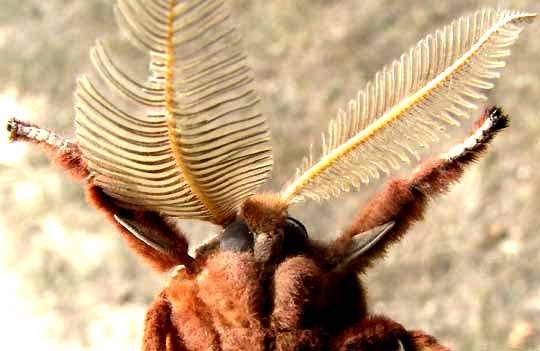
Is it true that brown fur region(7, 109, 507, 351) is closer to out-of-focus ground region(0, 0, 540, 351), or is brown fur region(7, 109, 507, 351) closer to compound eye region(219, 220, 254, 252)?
compound eye region(219, 220, 254, 252)

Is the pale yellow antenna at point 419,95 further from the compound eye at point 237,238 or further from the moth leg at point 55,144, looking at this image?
the moth leg at point 55,144

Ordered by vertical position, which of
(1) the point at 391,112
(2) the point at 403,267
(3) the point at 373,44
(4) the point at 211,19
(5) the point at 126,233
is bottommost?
(2) the point at 403,267

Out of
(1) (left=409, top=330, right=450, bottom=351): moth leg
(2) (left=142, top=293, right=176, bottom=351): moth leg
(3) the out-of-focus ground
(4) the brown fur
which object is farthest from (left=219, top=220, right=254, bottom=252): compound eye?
(3) the out-of-focus ground

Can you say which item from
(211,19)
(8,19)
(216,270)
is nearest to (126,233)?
(216,270)

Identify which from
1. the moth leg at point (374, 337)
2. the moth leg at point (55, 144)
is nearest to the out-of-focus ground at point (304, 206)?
the moth leg at point (55, 144)

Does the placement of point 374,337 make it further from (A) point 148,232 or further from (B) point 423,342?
(A) point 148,232

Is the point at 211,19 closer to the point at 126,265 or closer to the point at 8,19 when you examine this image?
the point at 126,265
